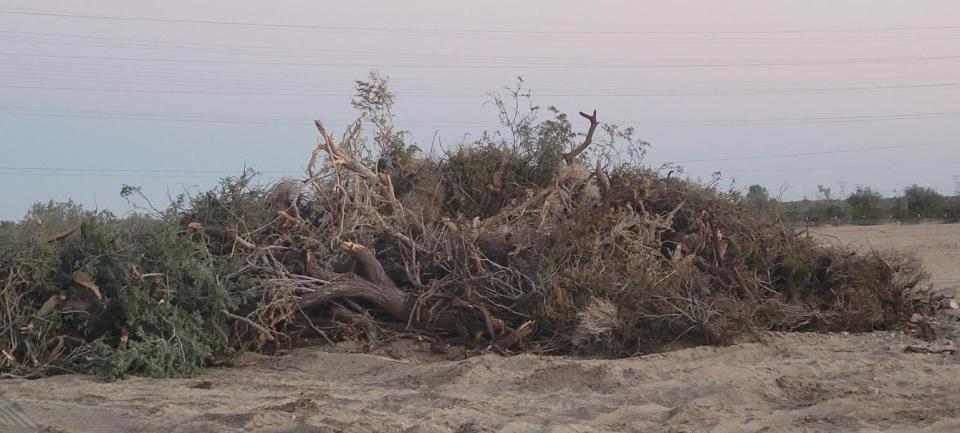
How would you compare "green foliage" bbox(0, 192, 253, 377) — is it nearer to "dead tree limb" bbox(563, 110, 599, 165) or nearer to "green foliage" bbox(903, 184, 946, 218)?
"dead tree limb" bbox(563, 110, 599, 165)

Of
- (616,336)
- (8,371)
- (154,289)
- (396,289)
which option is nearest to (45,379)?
(8,371)

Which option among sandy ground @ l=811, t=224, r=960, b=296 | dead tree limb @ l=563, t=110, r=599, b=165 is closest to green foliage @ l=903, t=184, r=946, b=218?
sandy ground @ l=811, t=224, r=960, b=296

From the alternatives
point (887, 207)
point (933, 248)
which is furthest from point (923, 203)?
point (933, 248)

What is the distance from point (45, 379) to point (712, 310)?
5739 millimetres

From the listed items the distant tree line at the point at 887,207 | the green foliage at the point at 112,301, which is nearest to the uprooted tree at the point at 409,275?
the green foliage at the point at 112,301

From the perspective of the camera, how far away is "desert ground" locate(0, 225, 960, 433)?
19.3 ft

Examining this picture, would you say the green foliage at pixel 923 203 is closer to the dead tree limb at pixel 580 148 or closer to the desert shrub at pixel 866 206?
the desert shrub at pixel 866 206

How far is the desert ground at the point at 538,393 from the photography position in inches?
232

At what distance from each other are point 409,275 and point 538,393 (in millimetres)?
2806

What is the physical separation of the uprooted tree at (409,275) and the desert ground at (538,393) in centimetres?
40

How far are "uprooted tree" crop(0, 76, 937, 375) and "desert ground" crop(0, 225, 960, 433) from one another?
15.7 inches

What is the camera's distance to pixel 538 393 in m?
6.96

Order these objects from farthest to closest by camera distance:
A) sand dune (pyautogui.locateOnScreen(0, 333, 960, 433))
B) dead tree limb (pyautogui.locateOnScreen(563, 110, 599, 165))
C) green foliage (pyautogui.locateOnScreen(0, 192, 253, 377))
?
dead tree limb (pyautogui.locateOnScreen(563, 110, 599, 165)), green foliage (pyautogui.locateOnScreen(0, 192, 253, 377)), sand dune (pyautogui.locateOnScreen(0, 333, 960, 433))

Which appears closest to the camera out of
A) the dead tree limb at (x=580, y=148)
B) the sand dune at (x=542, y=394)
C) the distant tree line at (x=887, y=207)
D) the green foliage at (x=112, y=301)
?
the sand dune at (x=542, y=394)
